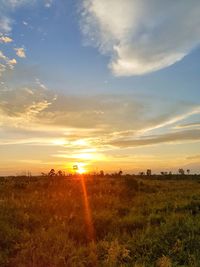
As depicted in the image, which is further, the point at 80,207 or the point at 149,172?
the point at 149,172

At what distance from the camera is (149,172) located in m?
65.0

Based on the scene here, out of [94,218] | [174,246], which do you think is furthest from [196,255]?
[94,218]

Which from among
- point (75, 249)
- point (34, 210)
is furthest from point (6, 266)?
point (34, 210)

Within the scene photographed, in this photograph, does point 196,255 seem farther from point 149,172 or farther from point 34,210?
point 149,172

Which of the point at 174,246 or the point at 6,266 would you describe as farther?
the point at 174,246

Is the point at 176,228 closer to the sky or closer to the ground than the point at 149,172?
closer to the ground

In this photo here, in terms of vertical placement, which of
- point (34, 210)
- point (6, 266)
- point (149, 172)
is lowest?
point (6, 266)

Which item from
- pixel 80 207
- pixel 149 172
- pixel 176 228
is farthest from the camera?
pixel 149 172

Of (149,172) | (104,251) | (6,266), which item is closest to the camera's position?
(6,266)

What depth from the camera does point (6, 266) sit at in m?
10.2

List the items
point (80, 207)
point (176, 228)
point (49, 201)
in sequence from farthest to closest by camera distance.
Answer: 1. point (49, 201)
2. point (80, 207)
3. point (176, 228)

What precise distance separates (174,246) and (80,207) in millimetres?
8097

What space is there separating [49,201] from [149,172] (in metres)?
46.4

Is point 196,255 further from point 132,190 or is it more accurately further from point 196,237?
point 132,190
